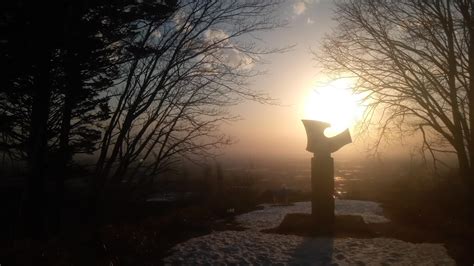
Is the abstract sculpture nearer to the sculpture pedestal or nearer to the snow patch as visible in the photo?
the sculpture pedestal

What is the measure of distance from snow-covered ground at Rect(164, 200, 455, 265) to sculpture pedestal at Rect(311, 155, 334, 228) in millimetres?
1817

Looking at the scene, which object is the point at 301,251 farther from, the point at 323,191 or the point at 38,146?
the point at 38,146

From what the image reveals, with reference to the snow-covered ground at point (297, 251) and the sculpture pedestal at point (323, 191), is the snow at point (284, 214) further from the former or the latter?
the snow-covered ground at point (297, 251)

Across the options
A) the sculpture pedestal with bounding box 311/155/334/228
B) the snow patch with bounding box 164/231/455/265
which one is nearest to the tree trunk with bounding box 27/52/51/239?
the snow patch with bounding box 164/231/455/265

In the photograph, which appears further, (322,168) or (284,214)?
(284,214)

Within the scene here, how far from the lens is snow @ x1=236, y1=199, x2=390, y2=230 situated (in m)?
13.3

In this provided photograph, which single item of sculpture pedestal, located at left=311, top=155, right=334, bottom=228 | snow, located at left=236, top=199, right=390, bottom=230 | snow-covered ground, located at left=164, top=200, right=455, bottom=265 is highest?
sculpture pedestal, located at left=311, top=155, right=334, bottom=228

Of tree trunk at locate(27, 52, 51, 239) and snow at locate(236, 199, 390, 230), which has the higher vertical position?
tree trunk at locate(27, 52, 51, 239)

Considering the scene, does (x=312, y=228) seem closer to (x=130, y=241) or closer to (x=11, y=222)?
(x=130, y=241)

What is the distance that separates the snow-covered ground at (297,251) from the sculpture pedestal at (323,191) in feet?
5.96

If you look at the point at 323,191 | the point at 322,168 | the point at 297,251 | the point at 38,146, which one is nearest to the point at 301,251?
the point at 297,251

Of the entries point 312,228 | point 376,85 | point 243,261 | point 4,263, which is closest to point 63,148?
point 4,263

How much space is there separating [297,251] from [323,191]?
3701 mm

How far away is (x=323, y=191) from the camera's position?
1227cm
